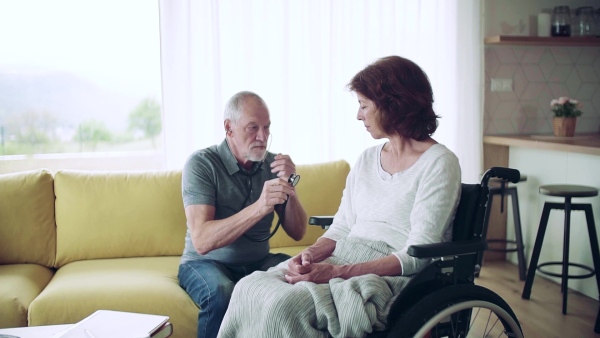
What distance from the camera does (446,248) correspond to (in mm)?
1766

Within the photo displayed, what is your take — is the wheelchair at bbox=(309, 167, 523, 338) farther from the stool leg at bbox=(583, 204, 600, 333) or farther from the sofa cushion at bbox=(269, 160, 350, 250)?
the stool leg at bbox=(583, 204, 600, 333)

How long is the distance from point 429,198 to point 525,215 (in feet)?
→ 8.01

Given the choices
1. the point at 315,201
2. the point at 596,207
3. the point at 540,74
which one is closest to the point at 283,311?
the point at 315,201

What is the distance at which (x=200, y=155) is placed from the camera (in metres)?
2.39

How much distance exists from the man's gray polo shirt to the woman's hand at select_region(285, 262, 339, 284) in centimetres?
55

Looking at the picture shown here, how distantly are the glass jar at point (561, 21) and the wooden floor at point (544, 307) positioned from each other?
1.61 m

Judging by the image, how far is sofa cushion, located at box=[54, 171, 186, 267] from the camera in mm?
2781

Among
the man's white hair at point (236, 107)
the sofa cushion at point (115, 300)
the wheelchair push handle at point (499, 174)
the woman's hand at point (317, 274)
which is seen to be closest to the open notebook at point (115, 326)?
the woman's hand at point (317, 274)

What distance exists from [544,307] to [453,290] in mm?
1871

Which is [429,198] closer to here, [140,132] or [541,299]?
[541,299]

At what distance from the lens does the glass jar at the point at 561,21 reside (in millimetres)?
4172

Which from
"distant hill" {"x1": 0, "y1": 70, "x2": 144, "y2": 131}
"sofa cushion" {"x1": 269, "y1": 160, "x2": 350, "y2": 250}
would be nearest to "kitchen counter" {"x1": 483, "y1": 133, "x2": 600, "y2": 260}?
"sofa cushion" {"x1": 269, "y1": 160, "x2": 350, "y2": 250}

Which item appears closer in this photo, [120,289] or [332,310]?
[332,310]

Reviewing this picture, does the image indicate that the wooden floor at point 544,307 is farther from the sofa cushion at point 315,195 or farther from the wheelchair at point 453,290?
the wheelchair at point 453,290
